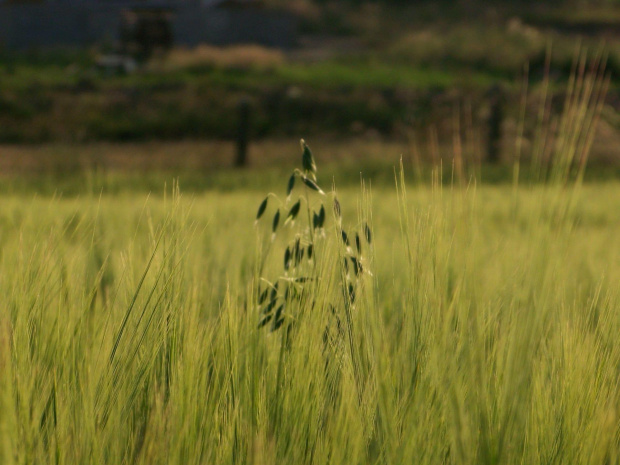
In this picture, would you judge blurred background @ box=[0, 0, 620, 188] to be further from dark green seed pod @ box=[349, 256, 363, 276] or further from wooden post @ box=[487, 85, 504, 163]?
dark green seed pod @ box=[349, 256, 363, 276]

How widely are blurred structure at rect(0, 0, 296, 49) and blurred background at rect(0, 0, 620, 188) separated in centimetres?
4

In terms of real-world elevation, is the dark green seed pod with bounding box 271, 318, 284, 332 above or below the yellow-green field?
below

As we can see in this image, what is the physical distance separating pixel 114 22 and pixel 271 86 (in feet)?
36.6

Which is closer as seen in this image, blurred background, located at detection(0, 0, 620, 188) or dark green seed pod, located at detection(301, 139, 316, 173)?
dark green seed pod, located at detection(301, 139, 316, 173)

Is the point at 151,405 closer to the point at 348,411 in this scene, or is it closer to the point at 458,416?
the point at 348,411

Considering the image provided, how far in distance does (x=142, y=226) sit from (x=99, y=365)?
3.29 metres

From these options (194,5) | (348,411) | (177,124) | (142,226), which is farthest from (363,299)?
(194,5)

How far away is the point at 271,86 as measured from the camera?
50.7ft

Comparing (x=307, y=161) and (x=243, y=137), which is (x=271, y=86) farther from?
(x=307, y=161)

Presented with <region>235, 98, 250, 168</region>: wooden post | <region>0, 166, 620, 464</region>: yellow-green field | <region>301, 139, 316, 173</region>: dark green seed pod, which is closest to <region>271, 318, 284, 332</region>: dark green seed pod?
<region>0, 166, 620, 464</region>: yellow-green field

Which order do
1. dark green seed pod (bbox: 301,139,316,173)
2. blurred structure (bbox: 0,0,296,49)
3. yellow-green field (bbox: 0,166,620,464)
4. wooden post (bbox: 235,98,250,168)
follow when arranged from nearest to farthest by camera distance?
1. yellow-green field (bbox: 0,166,620,464)
2. dark green seed pod (bbox: 301,139,316,173)
3. wooden post (bbox: 235,98,250,168)
4. blurred structure (bbox: 0,0,296,49)

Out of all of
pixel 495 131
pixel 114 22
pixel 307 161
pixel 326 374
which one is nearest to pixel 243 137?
pixel 495 131

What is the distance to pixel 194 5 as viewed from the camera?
2416 centimetres

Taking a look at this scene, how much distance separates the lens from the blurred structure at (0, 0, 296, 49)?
2411 centimetres
